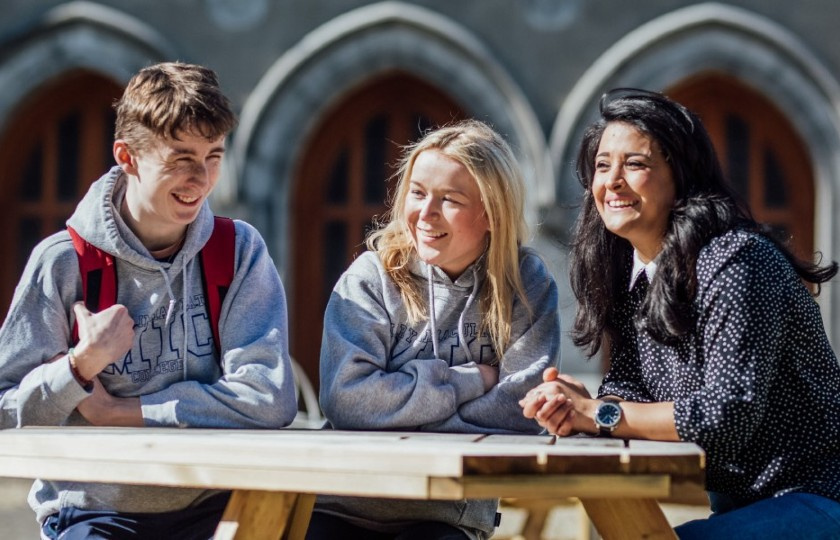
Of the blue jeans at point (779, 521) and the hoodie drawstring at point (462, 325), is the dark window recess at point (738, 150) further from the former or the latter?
the blue jeans at point (779, 521)

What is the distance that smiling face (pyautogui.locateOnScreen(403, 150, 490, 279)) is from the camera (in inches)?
108

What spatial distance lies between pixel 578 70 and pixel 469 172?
4740mm

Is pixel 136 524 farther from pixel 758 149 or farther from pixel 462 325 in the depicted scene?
pixel 758 149

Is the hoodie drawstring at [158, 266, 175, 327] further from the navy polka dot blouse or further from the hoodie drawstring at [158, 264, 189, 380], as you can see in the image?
the navy polka dot blouse

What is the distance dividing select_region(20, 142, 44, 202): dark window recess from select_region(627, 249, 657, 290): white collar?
19.5ft

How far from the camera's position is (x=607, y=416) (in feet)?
7.81

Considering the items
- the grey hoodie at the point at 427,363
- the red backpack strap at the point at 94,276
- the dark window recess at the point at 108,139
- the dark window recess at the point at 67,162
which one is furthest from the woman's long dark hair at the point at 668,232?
the dark window recess at the point at 67,162

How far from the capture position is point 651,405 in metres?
2.36

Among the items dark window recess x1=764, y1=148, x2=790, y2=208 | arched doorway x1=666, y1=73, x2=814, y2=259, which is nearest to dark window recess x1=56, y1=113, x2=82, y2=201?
arched doorway x1=666, y1=73, x2=814, y2=259

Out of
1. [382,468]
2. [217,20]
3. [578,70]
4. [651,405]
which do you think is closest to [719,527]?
[651,405]

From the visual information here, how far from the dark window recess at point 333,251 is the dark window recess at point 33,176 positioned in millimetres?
1859

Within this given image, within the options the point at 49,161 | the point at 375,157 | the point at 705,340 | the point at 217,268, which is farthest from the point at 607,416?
the point at 49,161

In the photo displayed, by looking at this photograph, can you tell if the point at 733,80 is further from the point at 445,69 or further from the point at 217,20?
the point at 217,20

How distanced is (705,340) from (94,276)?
4.09 ft
